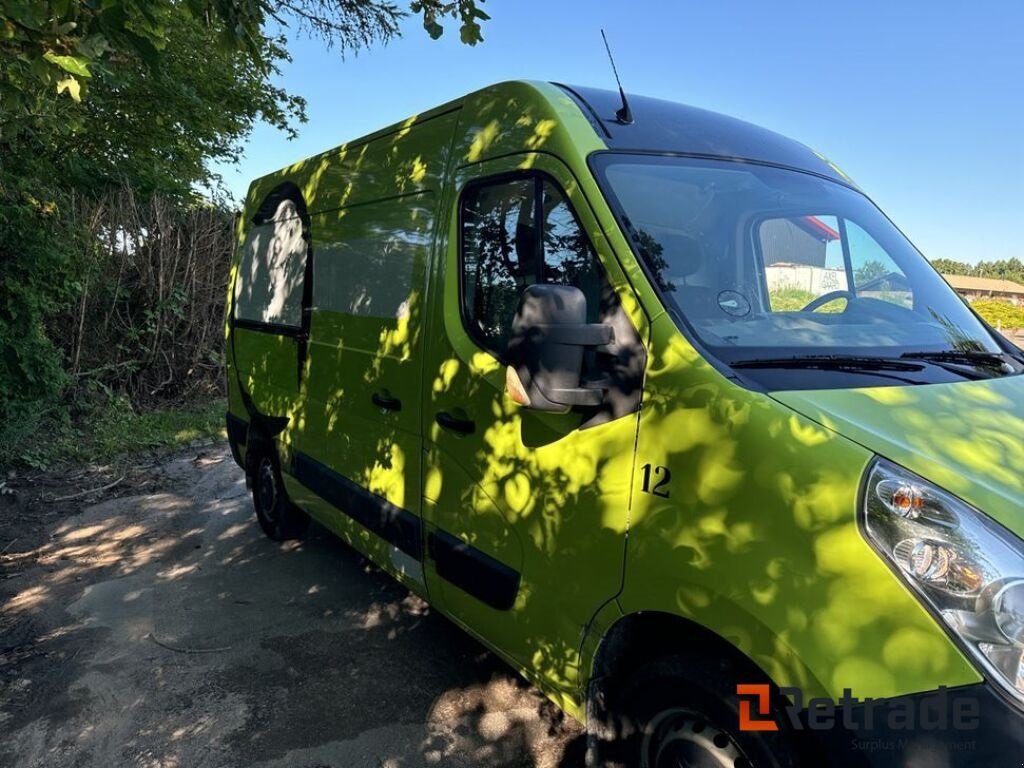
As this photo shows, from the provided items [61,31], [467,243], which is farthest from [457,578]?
[61,31]

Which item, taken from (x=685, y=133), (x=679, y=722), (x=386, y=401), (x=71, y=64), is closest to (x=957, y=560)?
(x=679, y=722)

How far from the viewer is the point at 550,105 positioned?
2.47 metres

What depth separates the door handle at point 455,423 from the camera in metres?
2.66

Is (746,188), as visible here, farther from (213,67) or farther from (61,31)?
(213,67)

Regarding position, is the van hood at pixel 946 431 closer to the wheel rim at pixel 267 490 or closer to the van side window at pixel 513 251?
the van side window at pixel 513 251

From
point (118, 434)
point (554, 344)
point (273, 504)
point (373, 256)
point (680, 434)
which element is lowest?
point (118, 434)

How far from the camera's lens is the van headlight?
1409mm

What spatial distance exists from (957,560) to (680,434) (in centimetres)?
69

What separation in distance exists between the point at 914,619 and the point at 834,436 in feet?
1.43

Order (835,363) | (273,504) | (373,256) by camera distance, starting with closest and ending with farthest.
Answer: (835,363) → (373,256) → (273,504)

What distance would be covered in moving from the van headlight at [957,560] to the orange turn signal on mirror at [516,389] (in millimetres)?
986

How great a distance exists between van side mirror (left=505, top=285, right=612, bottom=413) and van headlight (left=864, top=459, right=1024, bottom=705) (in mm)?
797

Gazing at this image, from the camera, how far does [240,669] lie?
3295 millimetres

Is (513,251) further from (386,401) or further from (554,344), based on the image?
(386,401)
